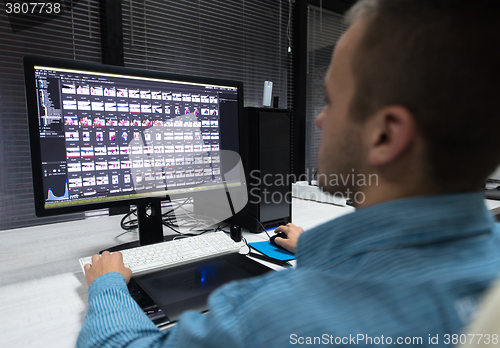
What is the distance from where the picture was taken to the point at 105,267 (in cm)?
69

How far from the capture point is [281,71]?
2.18 meters

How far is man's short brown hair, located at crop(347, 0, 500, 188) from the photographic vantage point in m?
0.35

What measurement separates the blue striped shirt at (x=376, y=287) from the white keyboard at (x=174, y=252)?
348 millimetres

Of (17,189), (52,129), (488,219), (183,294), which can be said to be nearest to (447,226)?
(488,219)

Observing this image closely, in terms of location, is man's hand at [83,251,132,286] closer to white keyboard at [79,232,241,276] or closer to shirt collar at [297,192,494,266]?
white keyboard at [79,232,241,276]

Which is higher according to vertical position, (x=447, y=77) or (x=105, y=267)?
(x=447, y=77)

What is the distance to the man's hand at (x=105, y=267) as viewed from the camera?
67 centimetres

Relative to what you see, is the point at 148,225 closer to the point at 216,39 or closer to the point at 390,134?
the point at 390,134

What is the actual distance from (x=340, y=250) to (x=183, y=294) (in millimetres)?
390

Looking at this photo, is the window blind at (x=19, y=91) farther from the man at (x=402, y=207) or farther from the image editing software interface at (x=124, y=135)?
the man at (x=402, y=207)

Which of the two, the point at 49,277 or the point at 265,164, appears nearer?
the point at 49,277

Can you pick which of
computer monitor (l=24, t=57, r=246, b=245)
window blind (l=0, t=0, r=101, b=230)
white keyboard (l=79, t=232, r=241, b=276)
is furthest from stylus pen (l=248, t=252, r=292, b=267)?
window blind (l=0, t=0, r=101, b=230)

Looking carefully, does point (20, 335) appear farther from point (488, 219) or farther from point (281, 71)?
point (281, 71)

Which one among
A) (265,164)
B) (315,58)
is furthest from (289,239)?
(315,58)
